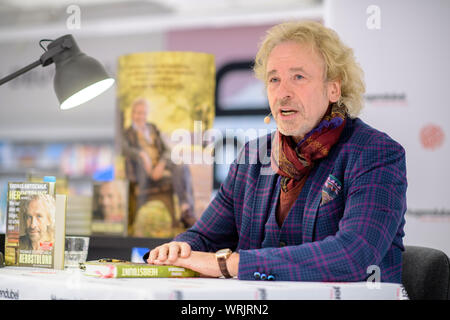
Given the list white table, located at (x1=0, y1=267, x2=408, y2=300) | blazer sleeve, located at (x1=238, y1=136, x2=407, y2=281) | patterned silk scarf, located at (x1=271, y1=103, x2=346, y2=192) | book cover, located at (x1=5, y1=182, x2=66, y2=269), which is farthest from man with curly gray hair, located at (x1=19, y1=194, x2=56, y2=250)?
patterned silk scarf, located at (x1=271, y1=103, x2=346, y2=192)

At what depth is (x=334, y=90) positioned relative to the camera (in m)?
2.15

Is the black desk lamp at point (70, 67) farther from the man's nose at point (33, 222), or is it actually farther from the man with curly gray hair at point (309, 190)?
the man with curly gray hair at point (309, 190)

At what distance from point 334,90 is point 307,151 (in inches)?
12.9

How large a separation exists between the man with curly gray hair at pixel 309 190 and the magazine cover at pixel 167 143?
0.63 metres

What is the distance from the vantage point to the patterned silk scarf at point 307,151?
1.94 m

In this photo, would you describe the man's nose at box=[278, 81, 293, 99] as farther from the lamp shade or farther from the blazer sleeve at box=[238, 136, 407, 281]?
the lamp shade

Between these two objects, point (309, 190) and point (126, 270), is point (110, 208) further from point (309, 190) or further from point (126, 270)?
point (126, 270)

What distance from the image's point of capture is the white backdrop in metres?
3.13

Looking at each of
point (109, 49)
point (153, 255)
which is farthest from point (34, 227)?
point (109, 49)

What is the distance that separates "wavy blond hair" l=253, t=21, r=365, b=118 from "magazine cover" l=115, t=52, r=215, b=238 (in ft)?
2.61

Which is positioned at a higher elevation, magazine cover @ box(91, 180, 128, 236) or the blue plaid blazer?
the blue plaid blazer

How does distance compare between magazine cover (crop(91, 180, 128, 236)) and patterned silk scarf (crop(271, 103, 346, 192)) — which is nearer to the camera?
patterned silk scarf (crop(271, 103, 346, 192))

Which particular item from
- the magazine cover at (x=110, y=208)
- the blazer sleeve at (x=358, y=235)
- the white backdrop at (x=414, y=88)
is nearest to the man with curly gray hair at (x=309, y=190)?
the blazer sleeve at (x=358, y=235)

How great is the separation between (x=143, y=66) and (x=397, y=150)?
5.14 ft
